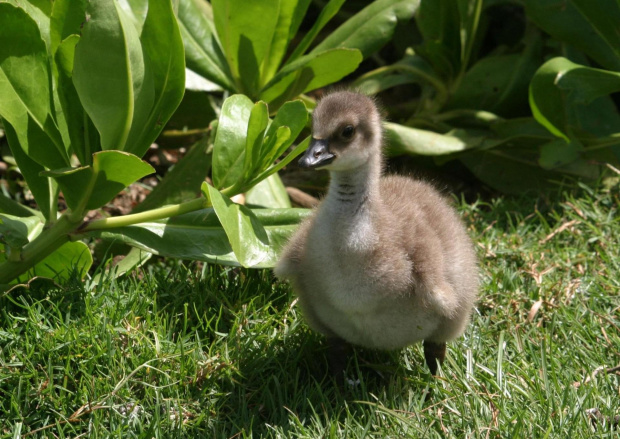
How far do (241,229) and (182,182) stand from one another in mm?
1020

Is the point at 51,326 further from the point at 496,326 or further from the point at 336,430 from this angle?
the point at 496,326

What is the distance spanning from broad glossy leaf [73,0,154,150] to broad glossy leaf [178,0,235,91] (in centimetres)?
103

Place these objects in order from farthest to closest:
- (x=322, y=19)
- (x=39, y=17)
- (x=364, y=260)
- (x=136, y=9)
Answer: (x=322, y=19)
(x=136, y=9)
(x=39, y=17)
(x=364, y=260)

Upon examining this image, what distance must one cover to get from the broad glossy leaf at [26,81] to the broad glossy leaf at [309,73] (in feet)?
3.98

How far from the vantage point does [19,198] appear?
14.4 feet

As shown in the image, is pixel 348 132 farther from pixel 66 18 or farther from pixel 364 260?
pixel 66 18

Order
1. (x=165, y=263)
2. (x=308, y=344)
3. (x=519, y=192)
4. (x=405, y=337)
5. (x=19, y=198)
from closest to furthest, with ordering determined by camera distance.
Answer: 1. (x=405, y=337)
2. (x=308, y=344)
3. (x=165, y=263)
4. (x=19, y=198)
5. (x=519, y=192)

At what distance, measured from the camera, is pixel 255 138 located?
10.4ft

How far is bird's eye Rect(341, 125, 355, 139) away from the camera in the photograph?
297 centimetres

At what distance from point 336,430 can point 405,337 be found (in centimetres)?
44

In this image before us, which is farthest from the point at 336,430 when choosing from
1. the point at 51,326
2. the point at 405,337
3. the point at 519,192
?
the point at 519,192

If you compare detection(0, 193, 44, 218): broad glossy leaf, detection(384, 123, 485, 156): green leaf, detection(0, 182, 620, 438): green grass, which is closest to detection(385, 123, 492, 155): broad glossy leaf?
detection(384, 123, 485, 156): green leaf

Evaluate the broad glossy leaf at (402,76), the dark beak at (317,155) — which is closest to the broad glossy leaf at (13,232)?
the dark beak at (317,155)

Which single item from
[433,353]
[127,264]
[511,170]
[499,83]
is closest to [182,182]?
[127,264]
